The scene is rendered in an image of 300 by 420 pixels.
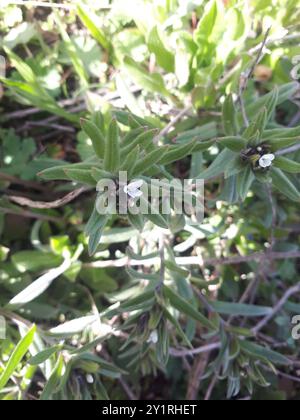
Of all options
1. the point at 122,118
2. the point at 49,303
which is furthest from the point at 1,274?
the point at 122,118

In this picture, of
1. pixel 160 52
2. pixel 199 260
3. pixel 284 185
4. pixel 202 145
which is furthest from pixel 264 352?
pixel 160 52

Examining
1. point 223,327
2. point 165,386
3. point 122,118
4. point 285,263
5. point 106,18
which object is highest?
Answer: point 106,18

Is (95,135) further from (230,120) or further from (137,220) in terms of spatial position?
(230,120)

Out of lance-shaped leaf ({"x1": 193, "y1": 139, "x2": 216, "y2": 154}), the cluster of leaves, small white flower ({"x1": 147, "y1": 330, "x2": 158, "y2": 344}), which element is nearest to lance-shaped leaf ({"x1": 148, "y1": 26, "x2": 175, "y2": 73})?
the cluster of leaves

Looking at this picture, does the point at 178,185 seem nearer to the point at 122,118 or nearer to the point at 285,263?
the point at 122,118

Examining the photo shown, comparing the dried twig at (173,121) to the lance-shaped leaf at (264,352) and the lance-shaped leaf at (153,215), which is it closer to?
the lance-shaped leaf at (153,215)

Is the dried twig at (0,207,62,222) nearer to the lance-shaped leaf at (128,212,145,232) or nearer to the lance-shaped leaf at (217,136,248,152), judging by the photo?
the lance-shaped leaf at (128,212,145,232)
